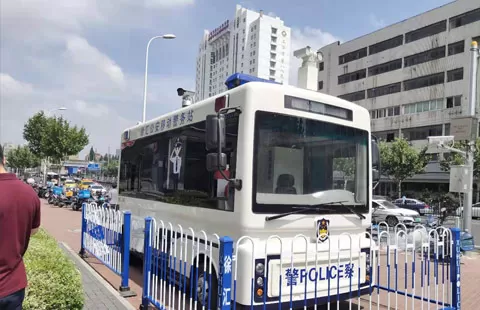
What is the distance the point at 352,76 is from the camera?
5378cm

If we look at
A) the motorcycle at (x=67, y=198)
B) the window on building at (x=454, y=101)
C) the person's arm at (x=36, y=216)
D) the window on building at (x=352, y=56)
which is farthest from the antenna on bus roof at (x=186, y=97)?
the window on building at (x=352, y=56)

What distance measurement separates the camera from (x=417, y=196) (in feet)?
132

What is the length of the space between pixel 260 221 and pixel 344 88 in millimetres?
52967

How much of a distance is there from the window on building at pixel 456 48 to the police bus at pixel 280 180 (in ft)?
136

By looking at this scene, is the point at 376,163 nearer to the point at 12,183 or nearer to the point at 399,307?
the point at 399,307

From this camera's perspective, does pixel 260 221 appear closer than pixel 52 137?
Yes

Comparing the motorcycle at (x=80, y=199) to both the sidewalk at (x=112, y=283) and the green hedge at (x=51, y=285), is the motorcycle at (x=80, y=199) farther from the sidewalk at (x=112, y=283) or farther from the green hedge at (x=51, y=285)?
the green hedge at (x=51, y=285)

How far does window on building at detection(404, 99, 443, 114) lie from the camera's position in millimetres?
42969

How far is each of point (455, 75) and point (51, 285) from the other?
4509 cm

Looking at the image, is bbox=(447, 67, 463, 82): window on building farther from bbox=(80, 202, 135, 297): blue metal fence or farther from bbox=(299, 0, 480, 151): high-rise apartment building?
bbox=(80, 202, 135, 297): blue metal fence

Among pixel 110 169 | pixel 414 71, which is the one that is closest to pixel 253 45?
pixel 110 169

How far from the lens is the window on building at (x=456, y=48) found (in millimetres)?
40506

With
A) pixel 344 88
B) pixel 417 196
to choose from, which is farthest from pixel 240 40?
pixel 417 196

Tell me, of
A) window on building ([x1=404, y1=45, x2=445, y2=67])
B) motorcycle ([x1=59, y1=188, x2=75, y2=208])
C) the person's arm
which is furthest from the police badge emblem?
window on building ([x1=404, y1=45, x2=445, y2=67])
